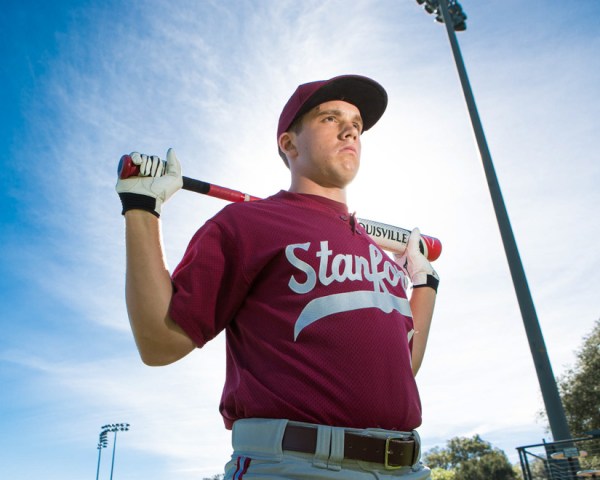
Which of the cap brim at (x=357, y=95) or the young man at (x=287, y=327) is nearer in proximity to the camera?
the young man at (x=287, y=327)

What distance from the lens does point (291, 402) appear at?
1493mm

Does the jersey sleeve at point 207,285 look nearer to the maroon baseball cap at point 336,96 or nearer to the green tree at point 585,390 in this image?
the maroon baseball cap at point 336,96

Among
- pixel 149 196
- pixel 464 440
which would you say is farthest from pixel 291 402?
pixel 464 440

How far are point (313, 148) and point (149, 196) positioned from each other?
841 millimetres

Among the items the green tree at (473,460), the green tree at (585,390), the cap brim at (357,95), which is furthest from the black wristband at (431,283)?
the green tree at (473,460)

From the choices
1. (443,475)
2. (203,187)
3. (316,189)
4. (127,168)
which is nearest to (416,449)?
(316,189)

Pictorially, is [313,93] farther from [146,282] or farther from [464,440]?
[464,440]

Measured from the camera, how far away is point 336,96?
8.03ft

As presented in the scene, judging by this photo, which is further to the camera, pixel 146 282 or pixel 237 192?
pixel 237 192

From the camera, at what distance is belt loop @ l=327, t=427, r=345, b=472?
1416 mm

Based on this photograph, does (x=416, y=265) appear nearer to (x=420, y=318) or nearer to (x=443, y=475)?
(x=420, y=318)

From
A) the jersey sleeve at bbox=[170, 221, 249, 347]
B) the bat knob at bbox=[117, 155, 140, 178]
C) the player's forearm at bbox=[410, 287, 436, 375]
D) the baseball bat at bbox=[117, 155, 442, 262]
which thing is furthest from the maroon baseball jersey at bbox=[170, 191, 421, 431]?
the baseball bat at bbox=[117, 155, 442, 262]

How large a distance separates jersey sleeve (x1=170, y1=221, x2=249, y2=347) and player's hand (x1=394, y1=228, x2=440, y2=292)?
1.32 metres

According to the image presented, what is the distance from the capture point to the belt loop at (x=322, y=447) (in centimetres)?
141
